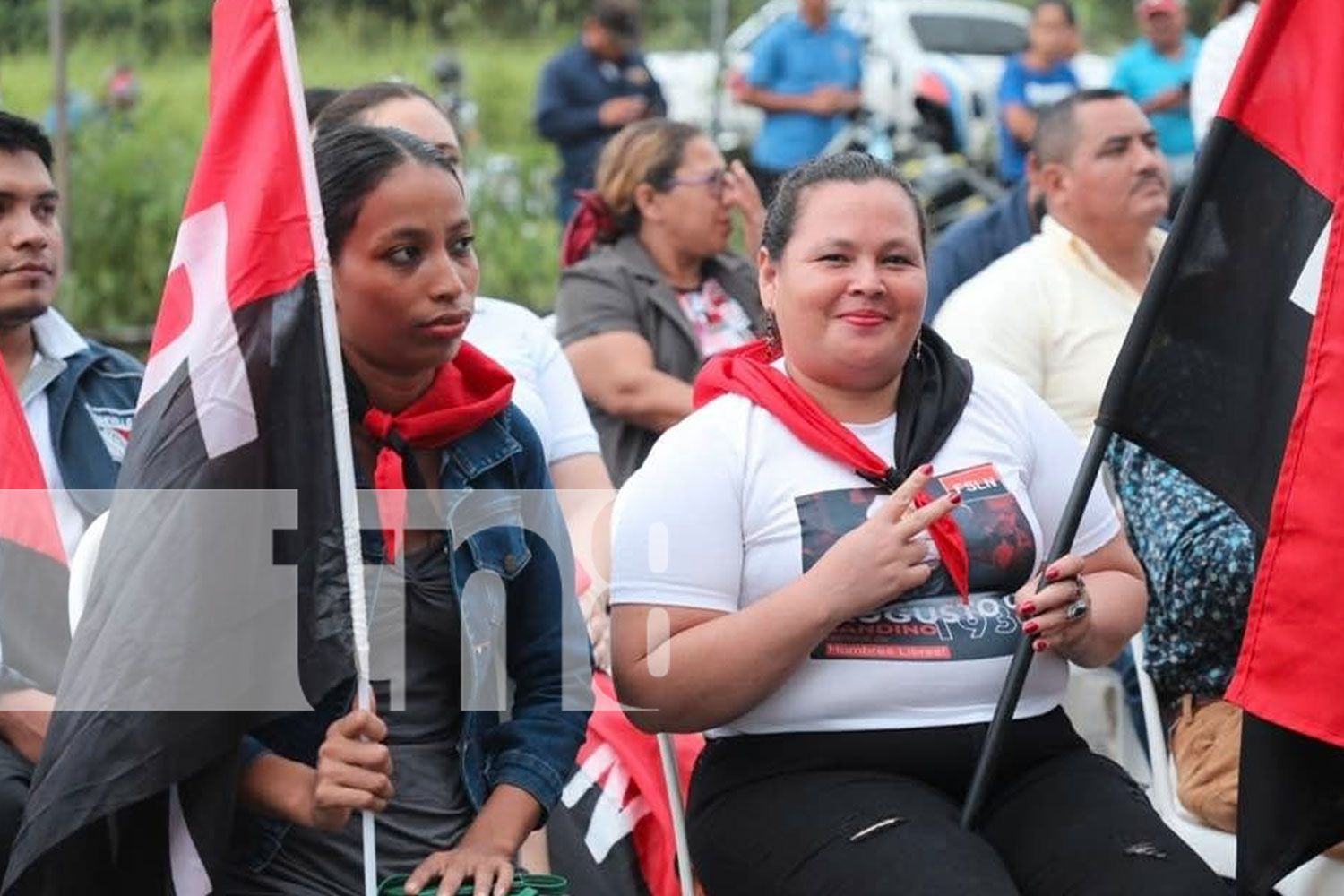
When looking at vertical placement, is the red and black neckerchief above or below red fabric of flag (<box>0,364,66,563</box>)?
above

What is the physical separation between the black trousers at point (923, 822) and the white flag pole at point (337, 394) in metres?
0.59

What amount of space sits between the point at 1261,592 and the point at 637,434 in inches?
110

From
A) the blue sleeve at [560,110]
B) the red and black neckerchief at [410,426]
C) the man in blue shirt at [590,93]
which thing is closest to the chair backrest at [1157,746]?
the red and black neckerchief at [410,426]

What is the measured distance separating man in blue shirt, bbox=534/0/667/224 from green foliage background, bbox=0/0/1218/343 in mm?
590

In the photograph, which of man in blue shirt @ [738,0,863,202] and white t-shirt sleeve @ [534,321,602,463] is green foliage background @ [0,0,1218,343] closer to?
man in blue shirt @ [738,0,863,202]

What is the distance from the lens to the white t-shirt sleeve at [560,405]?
4.76m

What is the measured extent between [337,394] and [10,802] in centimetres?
95

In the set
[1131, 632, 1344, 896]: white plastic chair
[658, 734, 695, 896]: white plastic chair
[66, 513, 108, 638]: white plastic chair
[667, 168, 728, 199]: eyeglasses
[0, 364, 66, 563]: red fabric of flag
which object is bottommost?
[1131, 632, 1344, 896]: white plastic chair

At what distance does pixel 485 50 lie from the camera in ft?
57.1

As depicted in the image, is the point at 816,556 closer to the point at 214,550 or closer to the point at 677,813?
the point at 677,813

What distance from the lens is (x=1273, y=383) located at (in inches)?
132

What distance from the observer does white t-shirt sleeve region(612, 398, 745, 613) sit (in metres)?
3.44

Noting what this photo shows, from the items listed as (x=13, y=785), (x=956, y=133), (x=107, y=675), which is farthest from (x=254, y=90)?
(x=956, y=133)

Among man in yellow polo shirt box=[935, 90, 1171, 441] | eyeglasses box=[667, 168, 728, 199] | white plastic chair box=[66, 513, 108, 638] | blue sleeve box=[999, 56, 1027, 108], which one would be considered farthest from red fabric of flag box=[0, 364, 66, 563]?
blue sleeve box=[999, 56, 1027, 108]
